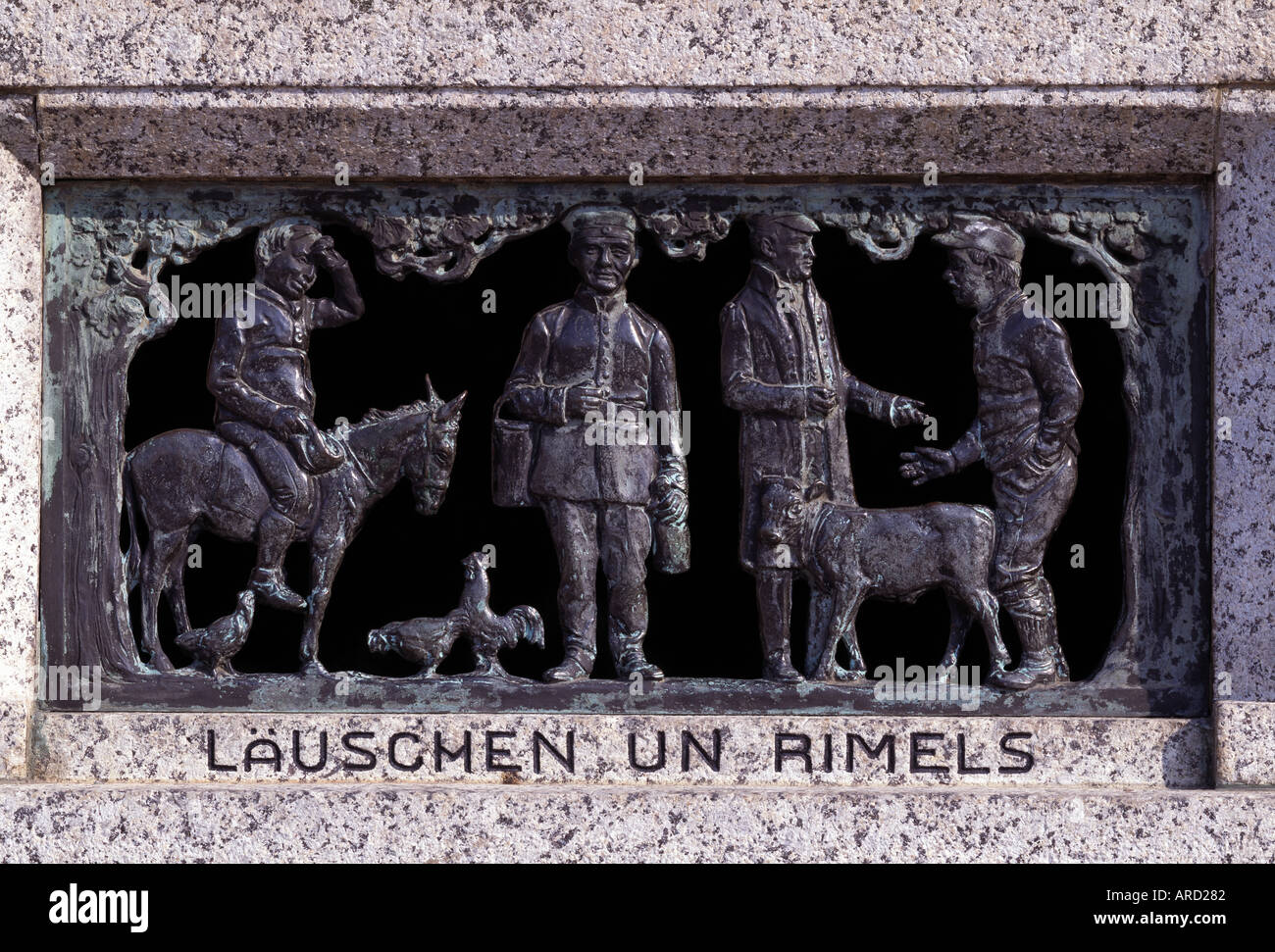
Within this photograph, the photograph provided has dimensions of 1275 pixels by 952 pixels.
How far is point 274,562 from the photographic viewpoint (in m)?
5.23

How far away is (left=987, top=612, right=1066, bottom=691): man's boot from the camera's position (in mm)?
5152

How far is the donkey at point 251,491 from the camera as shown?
5195mm

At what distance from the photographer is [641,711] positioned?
17.0 feet

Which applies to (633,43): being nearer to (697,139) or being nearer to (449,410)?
(697,139)

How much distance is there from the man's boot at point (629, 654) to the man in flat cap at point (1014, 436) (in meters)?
0.75

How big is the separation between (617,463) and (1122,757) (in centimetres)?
137

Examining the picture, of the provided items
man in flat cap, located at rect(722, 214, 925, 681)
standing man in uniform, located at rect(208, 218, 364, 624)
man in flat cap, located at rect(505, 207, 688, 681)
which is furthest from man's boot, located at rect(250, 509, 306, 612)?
man in flat cap, located at rect(722, 214, 925, 681)

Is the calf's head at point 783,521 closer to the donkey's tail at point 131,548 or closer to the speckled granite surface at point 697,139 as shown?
the speckled granite surface at point 697,139

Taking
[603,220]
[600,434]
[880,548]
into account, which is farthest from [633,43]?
[880,548]

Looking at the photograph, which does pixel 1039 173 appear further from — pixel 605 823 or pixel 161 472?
pixel 161 472

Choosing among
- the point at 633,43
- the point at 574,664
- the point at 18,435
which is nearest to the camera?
the point at 633,43

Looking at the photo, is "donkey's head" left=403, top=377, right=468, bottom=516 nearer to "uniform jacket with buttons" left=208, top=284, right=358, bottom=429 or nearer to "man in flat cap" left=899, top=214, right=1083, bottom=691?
"uniform jacket with buttons" left=208, top=284, right=358, bottom=429

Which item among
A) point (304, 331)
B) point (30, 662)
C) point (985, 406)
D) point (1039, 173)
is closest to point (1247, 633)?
point (985, 406)

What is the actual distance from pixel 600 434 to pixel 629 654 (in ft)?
1.75
